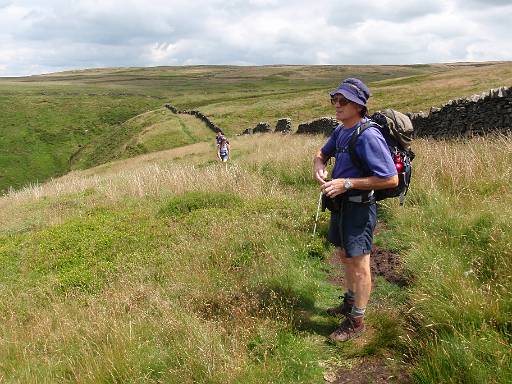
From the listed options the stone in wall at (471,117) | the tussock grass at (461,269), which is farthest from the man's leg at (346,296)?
the stone in wall at (471,117)

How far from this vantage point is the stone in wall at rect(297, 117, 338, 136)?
21.8m

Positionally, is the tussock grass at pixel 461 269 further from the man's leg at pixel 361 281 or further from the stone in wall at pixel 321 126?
the stone in wall at pixel 321 126

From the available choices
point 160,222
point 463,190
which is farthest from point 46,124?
point 463,190

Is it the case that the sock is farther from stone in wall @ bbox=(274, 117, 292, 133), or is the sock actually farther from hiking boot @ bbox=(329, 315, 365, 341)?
stone in wall @ bbox=(274, 117, 292, 133)

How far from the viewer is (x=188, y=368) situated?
3807mm

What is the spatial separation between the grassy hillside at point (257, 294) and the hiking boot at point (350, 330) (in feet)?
0.37

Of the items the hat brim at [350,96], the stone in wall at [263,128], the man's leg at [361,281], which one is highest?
the hat brim at [350,96]

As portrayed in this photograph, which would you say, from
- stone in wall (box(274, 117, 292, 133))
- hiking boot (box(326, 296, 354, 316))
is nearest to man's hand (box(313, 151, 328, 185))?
hiking boot (box(326, 296, 354, 316))

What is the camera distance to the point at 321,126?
23.0 metres

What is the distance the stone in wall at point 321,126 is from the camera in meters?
21.8

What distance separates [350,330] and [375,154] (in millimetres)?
1645

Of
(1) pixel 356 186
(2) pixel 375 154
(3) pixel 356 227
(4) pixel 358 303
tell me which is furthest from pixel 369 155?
(4) pixel 358 303

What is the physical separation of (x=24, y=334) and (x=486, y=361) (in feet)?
15.4

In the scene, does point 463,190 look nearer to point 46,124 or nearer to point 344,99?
point 344,99
